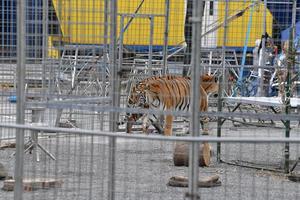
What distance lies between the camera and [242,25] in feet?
38.4

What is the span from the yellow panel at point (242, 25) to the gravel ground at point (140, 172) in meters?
1.75

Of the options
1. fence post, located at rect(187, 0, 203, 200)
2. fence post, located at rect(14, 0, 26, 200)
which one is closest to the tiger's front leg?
fence post, located at rect(14, 0, 26, 200)

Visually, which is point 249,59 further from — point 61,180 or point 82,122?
point 61,180

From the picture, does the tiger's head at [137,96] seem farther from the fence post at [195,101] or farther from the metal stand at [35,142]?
the fence post at [195,101]

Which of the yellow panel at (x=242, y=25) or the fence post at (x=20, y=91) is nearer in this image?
the fence post at (x=20, y=91)

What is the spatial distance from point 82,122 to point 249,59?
6.20 metres

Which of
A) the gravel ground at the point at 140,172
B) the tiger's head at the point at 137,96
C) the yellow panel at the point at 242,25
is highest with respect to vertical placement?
the yellow panel at the point at 242,25

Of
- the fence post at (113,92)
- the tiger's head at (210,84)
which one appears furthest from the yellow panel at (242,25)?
the fence post at (113,92)

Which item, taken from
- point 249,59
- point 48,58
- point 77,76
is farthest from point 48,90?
point 249,59

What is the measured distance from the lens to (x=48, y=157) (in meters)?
10.5

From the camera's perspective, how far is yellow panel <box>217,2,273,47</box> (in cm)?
1119

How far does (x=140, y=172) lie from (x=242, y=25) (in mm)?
3345

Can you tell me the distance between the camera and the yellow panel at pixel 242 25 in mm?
11188

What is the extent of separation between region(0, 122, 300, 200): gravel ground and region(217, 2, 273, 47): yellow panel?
175cm
